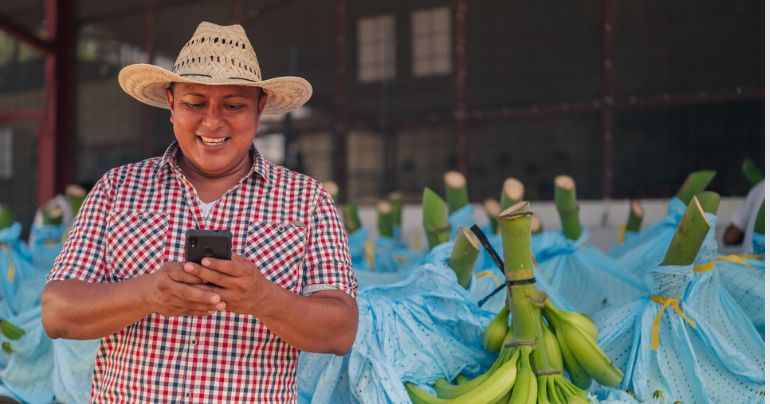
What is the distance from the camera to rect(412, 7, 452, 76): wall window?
193 inches

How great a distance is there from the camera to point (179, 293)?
4.07 ft

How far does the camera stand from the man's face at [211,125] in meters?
1.54

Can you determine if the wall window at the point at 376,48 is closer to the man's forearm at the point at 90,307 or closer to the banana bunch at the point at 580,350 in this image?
the banana bunch at the point at 580,350

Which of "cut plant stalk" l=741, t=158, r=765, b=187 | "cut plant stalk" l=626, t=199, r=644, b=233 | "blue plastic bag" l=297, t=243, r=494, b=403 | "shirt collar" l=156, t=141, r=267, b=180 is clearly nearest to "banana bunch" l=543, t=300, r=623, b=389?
"blue plastic bag" l=297, t=243, r=494, b=403

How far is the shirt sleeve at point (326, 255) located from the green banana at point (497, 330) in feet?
2.63

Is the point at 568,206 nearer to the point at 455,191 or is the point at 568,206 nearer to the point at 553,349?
the point at 455,191

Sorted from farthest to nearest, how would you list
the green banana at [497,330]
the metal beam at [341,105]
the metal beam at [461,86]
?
the metal beam at [341,105] → the metal beam at [461,86] → the green banana at [497,330]

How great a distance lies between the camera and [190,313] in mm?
1296

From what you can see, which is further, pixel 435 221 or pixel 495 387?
pixel 435 221

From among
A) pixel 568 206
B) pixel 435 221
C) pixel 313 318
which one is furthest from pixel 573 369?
pixel 313 318

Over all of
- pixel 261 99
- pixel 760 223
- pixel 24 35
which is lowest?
pixel 760 223

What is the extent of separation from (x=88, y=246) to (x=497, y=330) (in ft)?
3.94

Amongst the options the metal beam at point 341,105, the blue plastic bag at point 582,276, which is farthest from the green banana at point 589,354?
the metal beam at point 341,105

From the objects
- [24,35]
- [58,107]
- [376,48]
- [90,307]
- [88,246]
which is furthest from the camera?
[58,107]
